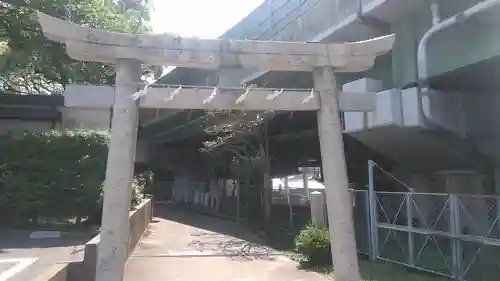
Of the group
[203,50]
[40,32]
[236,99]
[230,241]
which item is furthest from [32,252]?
[40,32]

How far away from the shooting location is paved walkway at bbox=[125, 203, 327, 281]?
1071 cm

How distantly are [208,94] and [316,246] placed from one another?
17.6ft

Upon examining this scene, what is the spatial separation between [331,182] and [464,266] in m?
4.64

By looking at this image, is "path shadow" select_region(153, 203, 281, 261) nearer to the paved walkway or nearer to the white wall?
the paved walkway

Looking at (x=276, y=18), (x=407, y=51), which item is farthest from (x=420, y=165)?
(x=276, y=18)

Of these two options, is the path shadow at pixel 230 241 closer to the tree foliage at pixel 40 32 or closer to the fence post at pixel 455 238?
the fence post at pixel 455 238

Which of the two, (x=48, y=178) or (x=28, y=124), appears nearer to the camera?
(x=48, y=178)

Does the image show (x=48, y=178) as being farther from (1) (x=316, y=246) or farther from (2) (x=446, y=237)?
(2) (x=446, y=237)

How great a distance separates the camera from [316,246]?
11.5 meters

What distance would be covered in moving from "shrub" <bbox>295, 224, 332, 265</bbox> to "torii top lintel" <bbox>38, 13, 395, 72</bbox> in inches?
184

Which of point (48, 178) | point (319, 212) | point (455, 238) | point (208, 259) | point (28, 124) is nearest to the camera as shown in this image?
point (455, 238)

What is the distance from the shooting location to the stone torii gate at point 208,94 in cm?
702

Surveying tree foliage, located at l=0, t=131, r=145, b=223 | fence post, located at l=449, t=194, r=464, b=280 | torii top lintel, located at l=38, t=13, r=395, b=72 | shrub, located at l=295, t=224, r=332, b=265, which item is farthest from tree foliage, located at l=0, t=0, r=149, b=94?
fence post, located at l=449, t=194, r=464, b=280

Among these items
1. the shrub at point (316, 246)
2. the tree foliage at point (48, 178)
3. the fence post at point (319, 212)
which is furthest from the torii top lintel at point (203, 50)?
the tree foliage at point (48, 178)
